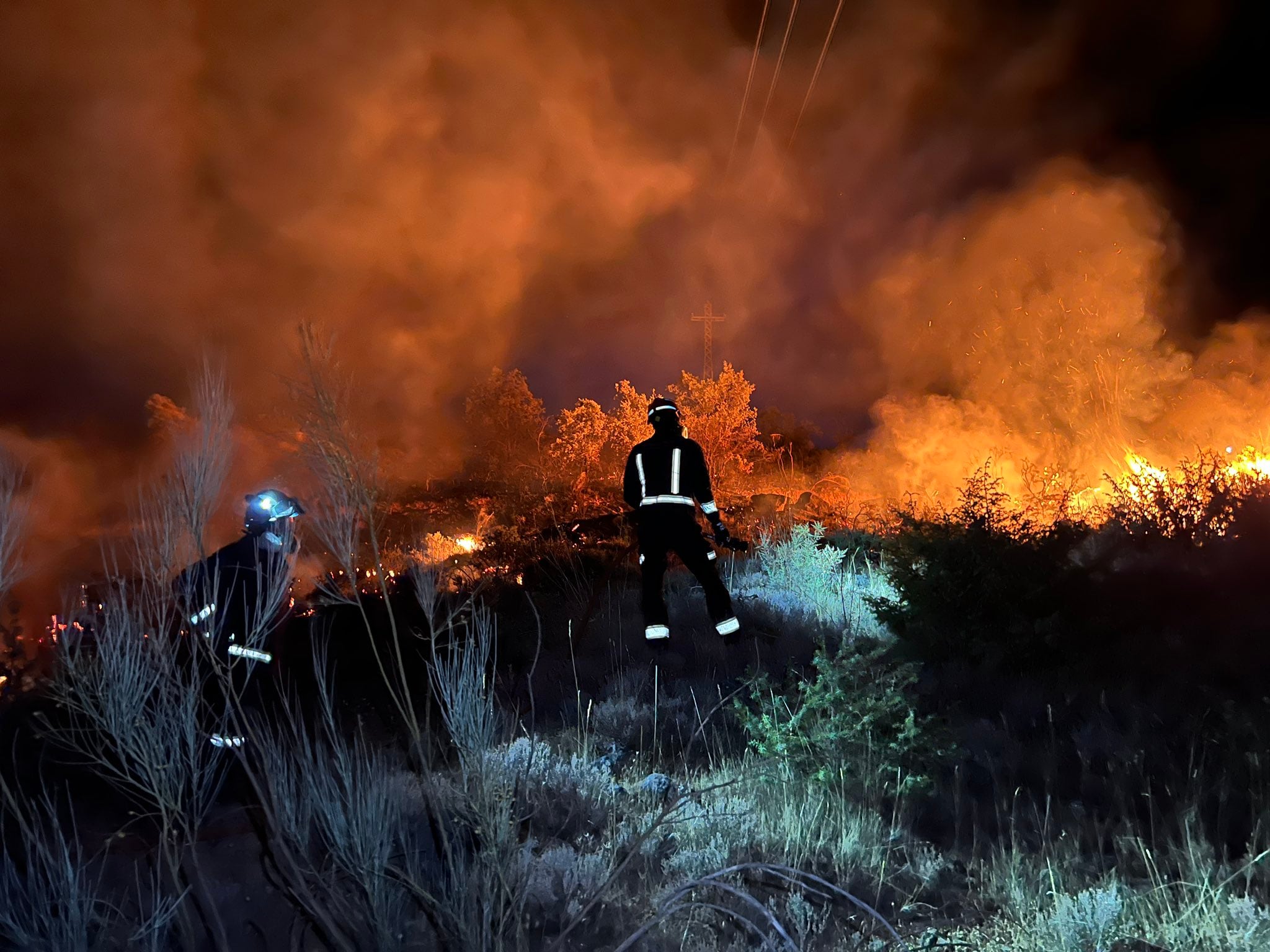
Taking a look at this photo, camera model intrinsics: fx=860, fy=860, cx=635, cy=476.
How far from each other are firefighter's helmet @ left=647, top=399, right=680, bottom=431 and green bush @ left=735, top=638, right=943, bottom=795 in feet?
12.0

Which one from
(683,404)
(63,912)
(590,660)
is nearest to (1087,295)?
(683,404)

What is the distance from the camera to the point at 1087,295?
37844 mm

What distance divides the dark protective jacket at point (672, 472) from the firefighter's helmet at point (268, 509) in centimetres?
331

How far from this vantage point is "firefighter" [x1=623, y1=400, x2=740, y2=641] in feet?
28.0

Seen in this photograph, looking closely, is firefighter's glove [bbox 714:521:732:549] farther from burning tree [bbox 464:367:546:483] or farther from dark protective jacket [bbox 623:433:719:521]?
burning tree [bbox 464:367:546:483]

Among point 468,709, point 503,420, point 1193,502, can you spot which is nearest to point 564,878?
point 468,709

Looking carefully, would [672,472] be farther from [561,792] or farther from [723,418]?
[723,418]

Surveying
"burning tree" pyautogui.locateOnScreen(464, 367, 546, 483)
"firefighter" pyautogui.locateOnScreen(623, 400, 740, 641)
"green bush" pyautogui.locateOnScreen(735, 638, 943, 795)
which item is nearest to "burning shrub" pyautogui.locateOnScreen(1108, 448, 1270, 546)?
"green bush" pyautogui.locateOnScreen(735, 638, 943, 795)

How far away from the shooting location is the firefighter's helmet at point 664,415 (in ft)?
28.8

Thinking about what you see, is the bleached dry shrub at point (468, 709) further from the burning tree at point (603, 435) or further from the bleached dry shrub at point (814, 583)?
the burning tree at point (603, 435)

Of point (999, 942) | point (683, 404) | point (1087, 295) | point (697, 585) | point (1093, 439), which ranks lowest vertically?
point (999, 942)

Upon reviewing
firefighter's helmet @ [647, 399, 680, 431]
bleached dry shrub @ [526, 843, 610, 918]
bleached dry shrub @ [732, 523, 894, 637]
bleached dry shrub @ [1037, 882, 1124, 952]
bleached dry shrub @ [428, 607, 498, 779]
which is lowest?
bleached dry shrub @ [1037, 882, 1124, 952]

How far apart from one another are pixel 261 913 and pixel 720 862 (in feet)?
7.05

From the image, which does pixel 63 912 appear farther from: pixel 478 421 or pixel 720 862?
pixel 478 421
